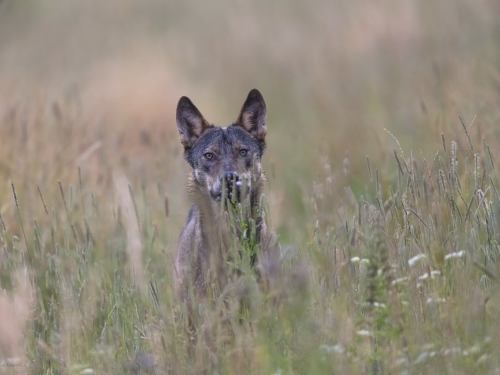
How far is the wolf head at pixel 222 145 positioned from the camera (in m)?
6.97

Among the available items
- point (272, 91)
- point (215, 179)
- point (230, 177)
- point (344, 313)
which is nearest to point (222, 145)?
point (215, 179)

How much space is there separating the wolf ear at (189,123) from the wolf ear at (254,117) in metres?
0.34

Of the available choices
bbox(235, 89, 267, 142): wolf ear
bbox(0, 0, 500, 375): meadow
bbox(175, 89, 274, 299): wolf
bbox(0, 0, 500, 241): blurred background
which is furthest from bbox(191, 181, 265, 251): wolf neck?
bbox(235, 89, 267, 142): wolf ear

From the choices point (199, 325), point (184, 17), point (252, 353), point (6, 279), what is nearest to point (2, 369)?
point (199, 325)

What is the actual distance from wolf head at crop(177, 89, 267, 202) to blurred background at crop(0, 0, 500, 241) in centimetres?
38

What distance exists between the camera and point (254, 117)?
7734mm

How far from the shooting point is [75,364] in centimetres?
527

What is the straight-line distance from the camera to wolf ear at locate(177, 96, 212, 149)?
25.6 ft

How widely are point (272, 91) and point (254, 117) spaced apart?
816 cm

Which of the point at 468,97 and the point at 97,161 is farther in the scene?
the point at 97,161

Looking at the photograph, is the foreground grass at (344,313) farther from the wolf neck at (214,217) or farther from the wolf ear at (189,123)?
the wolf ear at (189,123)

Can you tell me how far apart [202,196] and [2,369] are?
2.51 m

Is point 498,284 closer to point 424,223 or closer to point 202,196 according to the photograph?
point 424,223

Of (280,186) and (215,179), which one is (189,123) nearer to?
(215,179)
